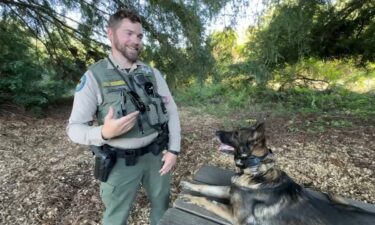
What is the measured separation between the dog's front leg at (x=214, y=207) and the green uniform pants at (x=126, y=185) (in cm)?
26

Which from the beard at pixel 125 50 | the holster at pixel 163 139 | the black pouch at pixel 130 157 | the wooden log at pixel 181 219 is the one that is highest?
the beard at pixel 125 50

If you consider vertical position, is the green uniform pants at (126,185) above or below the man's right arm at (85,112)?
below

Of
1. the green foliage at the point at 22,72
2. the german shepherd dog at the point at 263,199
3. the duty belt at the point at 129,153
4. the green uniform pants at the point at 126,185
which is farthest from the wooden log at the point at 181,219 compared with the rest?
the green foliage at the point at 22,72

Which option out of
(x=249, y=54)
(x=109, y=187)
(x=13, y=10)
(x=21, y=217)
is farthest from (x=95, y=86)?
(x=13, y=10)

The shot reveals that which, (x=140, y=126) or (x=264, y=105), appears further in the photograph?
(x=264, y=105)

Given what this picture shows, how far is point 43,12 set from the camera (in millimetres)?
4262

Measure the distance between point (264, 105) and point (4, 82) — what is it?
4874mm

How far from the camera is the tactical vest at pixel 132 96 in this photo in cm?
195

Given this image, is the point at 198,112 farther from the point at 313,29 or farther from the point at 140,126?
the point at 140,126

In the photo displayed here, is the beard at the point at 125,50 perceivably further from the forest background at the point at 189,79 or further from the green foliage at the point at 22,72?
the green foliage at the point at 22,72

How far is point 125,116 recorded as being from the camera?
5.83 ft

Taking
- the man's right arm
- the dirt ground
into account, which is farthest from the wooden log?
the dirt ground

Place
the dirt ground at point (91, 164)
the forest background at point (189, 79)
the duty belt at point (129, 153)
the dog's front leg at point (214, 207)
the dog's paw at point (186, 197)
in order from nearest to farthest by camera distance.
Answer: the duty belt at point (129, 153) < the dog's front leg at point (214, 207) < the dog's paw at point (186, 197) < the dirt ground at point (91, 164) < the forest background at point (189, 79)

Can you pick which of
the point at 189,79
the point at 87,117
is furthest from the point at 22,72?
the point at 87,117
